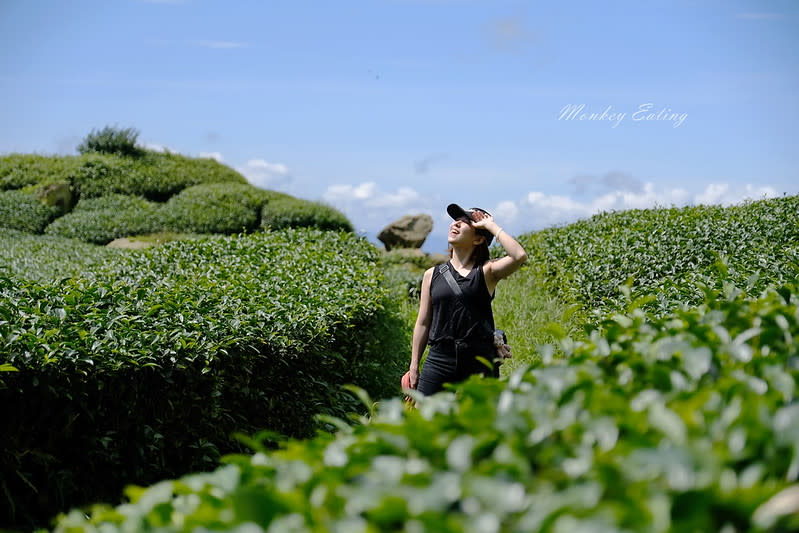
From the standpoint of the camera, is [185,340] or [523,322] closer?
[185,340]

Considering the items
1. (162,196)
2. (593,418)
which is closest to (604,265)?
(593,418)

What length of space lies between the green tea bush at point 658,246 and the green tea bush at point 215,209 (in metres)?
7.76

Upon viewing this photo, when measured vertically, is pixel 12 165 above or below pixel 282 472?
above

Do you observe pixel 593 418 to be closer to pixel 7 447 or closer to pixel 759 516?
pixel 759 516

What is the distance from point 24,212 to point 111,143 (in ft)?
14.0

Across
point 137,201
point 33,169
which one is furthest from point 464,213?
point 33,169

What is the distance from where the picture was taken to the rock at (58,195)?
18078 mm

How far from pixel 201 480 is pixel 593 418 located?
111 centimetres

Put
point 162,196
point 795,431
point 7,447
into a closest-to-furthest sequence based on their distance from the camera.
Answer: point 795,431 → point 7,447 → point 162,196

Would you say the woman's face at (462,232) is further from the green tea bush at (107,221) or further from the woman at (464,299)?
the green tea bush at (107,221)

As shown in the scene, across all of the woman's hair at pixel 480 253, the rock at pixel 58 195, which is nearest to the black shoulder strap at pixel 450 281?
the woman's hair at pixel 480 253

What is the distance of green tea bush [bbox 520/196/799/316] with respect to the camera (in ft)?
31.3

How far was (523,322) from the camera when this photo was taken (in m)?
9.82

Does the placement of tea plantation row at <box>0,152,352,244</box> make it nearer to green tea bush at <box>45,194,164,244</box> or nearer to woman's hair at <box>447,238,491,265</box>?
green tea bush at <box>45,194,164,244</box>
